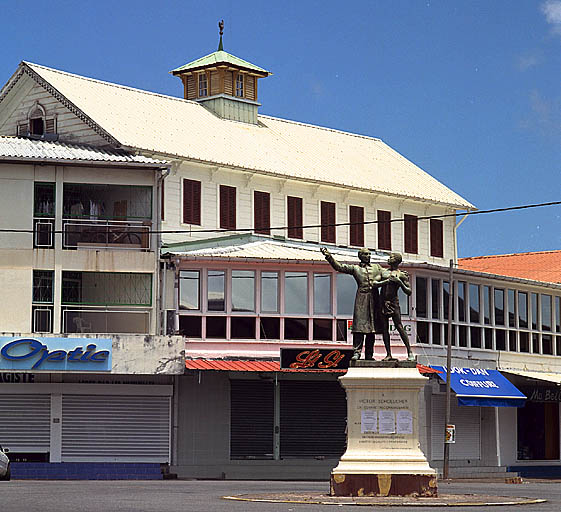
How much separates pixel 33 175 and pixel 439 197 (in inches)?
794

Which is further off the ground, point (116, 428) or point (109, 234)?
point (109, 234)

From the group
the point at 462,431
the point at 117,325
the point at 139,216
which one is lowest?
the point at 462,431

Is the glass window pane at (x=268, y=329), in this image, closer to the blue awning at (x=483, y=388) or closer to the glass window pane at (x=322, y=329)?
the glass window pane at (x=322, y=329)

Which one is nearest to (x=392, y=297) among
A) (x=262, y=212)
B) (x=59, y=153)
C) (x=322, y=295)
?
(x=322, y=295)

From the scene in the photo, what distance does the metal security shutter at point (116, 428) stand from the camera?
42.3 m

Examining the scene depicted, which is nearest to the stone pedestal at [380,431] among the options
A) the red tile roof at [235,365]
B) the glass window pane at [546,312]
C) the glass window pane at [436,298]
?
the red tile roof at [235,365]

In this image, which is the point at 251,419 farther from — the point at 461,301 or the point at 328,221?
the point at 328,221

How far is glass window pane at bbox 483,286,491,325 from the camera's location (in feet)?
159

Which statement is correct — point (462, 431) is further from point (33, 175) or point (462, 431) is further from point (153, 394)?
point (33, 175)

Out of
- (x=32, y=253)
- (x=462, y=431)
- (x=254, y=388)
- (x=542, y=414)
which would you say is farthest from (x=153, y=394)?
(x=542, y=414)

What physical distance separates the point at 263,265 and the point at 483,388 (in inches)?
370

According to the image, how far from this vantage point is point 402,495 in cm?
2442

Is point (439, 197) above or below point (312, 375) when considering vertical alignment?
above

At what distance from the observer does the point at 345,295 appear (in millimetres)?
44688
